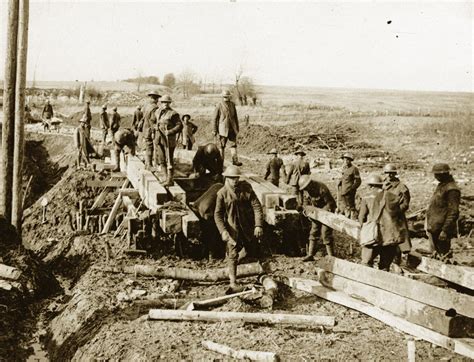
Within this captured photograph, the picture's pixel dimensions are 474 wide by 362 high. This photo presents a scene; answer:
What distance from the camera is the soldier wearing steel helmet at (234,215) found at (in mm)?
7789

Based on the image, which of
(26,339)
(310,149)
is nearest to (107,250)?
(26,339)

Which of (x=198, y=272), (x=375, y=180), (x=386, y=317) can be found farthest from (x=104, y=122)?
(x=386, y=317)

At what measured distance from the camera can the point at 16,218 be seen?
11414 mm

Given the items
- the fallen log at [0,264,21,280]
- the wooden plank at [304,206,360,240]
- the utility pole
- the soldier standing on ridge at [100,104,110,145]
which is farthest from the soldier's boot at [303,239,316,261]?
the soldier standing on ridge at [100,104,110,145]

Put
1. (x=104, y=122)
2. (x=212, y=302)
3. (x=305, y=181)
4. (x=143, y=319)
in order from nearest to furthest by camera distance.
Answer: (x=143, y=319) < (x=212, y=302) < (x=305, y=181) < (x=104, y=122)

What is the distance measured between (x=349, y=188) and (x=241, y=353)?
22.1 feet

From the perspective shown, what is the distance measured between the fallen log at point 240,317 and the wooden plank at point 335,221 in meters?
1.99

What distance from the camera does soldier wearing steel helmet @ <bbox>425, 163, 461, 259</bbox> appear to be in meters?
8.45

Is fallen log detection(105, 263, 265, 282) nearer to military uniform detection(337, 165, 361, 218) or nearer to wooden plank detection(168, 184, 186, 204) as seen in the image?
wooden plank detection(168, 184, 186, 204)

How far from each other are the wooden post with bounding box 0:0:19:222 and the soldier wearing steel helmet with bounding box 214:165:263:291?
17.0ft

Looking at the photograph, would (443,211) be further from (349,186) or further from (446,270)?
(349,186)

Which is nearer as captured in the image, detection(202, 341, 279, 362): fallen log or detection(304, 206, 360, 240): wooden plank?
detection(202, 341, 279, 362): fallen log

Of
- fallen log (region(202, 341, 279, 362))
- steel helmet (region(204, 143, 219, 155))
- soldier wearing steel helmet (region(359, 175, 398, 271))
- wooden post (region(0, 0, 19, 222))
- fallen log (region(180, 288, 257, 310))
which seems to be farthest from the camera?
steel helmet (region(204, 143, 219, 155))

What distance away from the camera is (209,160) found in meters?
12.1
